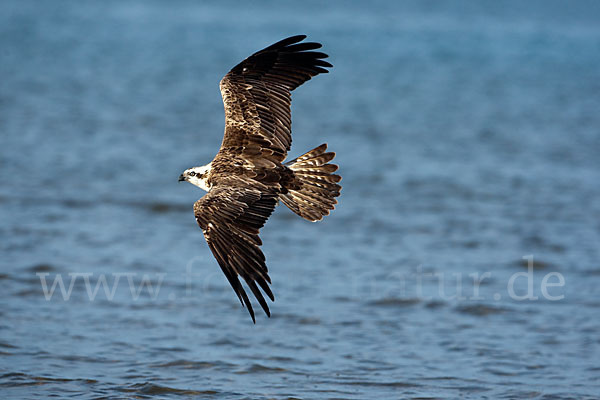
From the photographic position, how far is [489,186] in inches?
453

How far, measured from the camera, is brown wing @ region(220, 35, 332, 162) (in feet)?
20.3

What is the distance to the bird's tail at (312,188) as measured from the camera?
618 centimetres

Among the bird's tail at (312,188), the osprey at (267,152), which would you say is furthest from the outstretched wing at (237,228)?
the bird's tail at (312,188)

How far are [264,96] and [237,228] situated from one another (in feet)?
4.34

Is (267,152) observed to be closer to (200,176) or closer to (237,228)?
(200,176)

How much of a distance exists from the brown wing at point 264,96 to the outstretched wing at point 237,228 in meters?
0.52

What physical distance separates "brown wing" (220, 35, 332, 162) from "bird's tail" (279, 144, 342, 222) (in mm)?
174

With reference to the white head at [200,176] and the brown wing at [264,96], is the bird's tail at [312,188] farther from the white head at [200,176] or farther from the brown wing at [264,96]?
the white head at [200,176]

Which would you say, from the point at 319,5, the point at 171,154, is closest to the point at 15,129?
the point at 171,154

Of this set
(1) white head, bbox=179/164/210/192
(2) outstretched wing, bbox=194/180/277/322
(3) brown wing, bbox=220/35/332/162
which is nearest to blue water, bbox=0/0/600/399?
(2) outstretched wing, bbox=194/180/277/322

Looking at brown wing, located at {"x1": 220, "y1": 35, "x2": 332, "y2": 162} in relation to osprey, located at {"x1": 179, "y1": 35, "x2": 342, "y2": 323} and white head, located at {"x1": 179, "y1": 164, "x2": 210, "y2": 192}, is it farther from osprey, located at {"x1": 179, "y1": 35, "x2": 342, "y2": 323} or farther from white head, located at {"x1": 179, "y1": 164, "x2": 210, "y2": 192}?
white head, located at {"x1": 179, "y1": 164, "x2": 210, "y2": 192}

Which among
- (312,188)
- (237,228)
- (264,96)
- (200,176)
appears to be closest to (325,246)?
(312,188)

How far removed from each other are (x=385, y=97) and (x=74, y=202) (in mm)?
9456

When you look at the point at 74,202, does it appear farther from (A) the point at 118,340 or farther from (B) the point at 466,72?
(B) the point at 466,72
